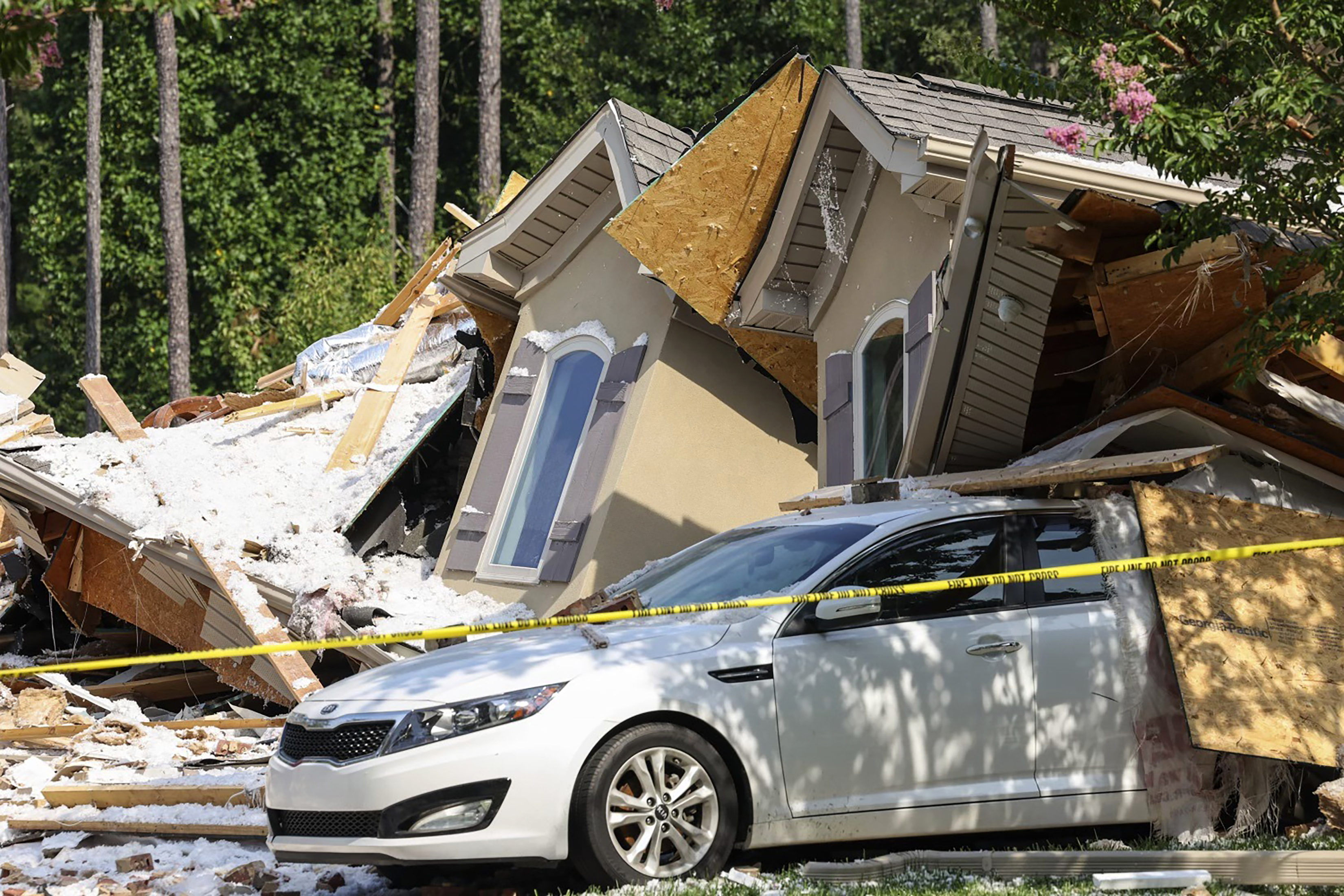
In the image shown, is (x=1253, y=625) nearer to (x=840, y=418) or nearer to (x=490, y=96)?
(x=840, y=418)

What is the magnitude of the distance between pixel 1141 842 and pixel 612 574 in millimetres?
6091

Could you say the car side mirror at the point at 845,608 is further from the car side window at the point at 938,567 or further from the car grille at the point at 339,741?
the car grille at the point at 339,741

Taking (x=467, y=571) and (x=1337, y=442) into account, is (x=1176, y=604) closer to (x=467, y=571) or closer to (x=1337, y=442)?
(x=1337, y=442)

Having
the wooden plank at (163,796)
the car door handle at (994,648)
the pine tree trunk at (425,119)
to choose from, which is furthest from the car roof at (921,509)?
the pine tree trunk at (425,119)

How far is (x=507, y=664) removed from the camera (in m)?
6.02

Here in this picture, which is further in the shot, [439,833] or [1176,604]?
[1176,604]

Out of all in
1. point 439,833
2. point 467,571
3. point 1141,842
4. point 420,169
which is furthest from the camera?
point 420,169

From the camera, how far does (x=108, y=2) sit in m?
4.97

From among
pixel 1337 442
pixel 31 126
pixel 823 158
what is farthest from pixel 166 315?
pixel 1337 442

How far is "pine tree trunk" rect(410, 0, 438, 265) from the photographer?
31.9m

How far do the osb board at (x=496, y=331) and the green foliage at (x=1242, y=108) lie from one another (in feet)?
27.1

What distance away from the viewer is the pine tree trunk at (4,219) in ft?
108

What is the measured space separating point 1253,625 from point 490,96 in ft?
88.9

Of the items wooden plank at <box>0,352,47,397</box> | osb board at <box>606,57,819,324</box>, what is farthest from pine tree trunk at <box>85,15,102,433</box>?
osb board at <box>606,57,819,324</box>
